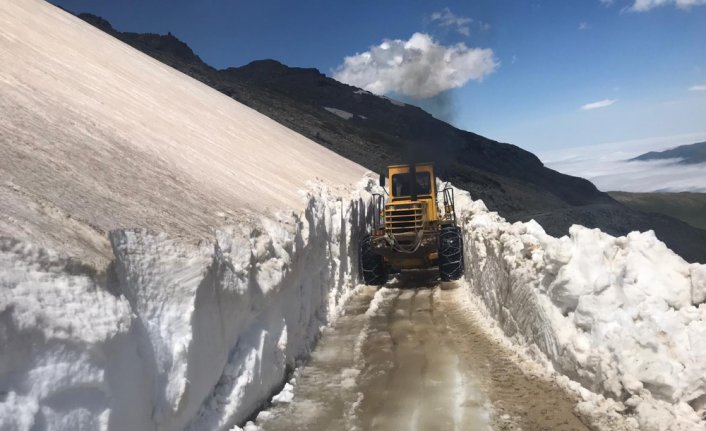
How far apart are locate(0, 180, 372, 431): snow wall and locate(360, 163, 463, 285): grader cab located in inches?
218

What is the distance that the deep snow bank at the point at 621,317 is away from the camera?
536cm

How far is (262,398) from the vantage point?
614cm

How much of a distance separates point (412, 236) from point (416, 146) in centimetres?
1655

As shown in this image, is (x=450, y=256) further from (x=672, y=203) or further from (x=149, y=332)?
(x=672, y=203)

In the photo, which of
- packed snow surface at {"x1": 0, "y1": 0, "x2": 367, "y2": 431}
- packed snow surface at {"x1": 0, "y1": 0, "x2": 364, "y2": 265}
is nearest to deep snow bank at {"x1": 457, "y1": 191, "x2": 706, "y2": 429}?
packed snow surface at {"x1": 0, "y1": 0, "x2": 367, "y2": 431}

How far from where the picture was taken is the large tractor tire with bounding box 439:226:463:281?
13.4 m

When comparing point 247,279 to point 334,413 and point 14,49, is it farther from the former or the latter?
point 14,49

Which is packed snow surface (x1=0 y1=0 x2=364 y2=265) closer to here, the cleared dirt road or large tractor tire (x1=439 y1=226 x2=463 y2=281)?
the cleared dirt road

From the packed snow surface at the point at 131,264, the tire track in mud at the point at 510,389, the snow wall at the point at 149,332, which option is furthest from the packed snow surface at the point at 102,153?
the tire track in mud at the point at 510,389

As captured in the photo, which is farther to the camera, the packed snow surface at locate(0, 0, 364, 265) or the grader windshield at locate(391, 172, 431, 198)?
the grader windshield at locate(391, 172, 431, 198)

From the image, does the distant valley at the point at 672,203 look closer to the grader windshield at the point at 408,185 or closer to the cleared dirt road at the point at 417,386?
the grader windshield at the point at 408,185

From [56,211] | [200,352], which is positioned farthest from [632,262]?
[56,211]

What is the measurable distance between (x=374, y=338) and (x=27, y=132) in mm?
5630

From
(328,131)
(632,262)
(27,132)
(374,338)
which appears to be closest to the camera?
(27,132)
